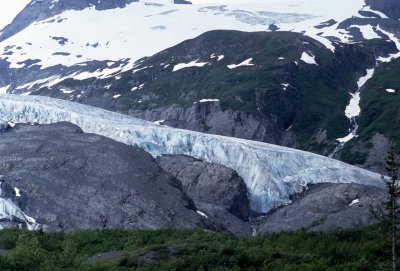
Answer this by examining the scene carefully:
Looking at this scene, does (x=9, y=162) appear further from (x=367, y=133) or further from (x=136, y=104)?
(x=136, y=104)

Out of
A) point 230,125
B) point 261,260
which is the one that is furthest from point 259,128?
point 261,260

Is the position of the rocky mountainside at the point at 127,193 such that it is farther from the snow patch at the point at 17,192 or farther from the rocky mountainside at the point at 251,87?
the rocky mountainside at the point at 251,87

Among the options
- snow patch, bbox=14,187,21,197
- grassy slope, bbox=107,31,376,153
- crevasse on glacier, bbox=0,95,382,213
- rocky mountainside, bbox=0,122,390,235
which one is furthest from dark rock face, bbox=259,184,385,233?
grassy slope, bbox=107,31,376,153

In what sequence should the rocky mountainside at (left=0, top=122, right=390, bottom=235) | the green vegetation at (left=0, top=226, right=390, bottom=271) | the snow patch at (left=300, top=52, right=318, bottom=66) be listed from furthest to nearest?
1. the snow patch at (left=300, top=52, right=318, bottom=66)
2. the rocky mountainside at (left=0, top=122, right=390, bottom=235)
3. the green vegetation at (left=0, top=226, right=390, bottom=271)

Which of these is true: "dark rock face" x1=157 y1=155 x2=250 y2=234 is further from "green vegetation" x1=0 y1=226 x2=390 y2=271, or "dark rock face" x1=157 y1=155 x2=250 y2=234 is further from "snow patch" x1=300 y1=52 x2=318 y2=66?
"snow patch" x1=300 y1=52 x2=318 y2=66

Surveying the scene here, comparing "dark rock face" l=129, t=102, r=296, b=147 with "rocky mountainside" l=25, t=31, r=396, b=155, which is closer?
"dark rock face" l=129, t=102, r=296, b=147

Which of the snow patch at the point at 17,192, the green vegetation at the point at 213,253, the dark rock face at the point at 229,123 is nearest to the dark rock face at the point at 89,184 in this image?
the snow patch at the point at 17,192
